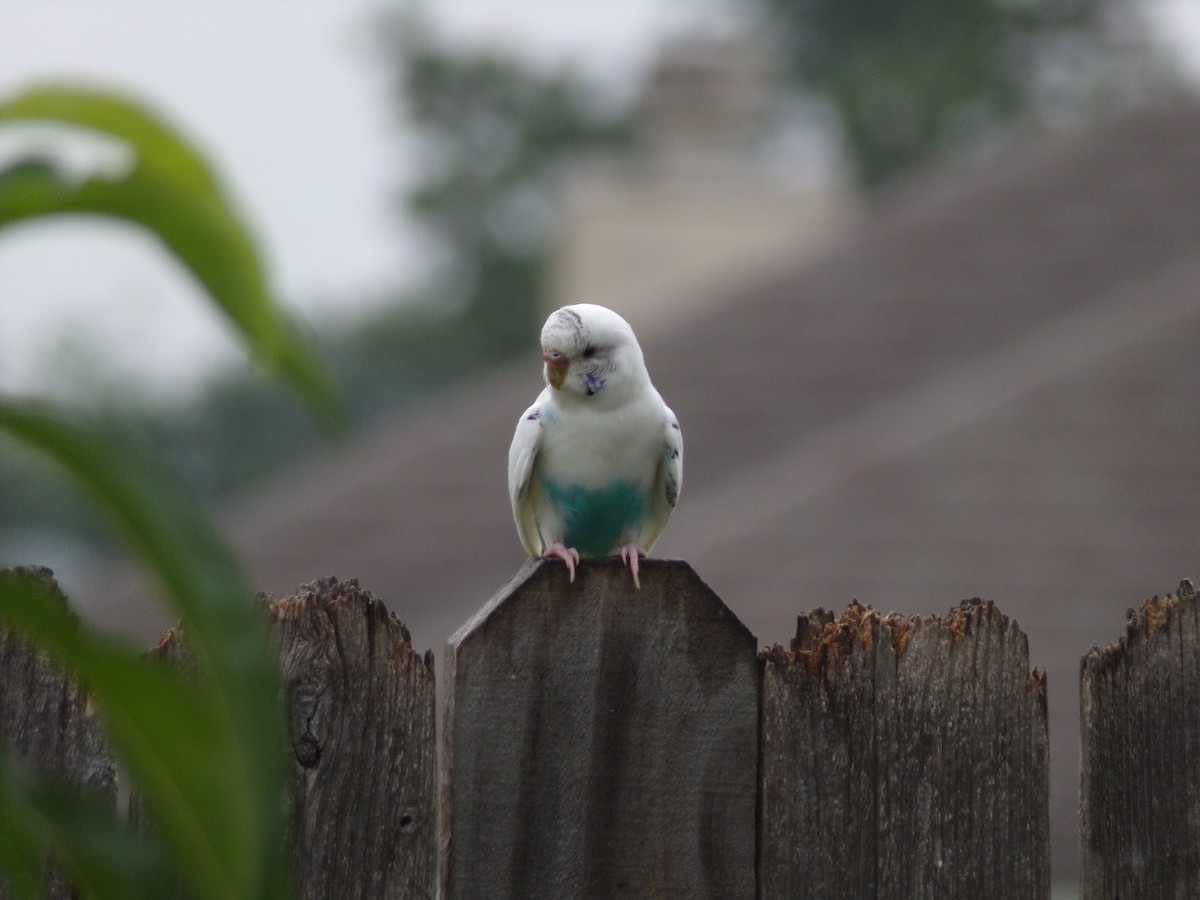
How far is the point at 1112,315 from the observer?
10.3 m

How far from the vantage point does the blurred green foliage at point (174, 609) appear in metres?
0.96

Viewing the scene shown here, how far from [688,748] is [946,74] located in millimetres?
33198

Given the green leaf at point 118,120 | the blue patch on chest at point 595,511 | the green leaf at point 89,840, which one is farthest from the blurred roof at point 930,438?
the green leaf at point 118,120

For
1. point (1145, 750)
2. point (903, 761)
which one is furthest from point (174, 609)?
point (1145, 750)

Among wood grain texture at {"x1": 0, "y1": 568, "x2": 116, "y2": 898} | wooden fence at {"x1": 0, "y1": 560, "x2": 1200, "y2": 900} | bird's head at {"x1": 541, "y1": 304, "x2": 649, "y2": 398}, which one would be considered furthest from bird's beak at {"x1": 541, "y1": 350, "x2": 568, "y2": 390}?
wood grain texture at {"x1": 0, "y1": 568, "x2": 116, "y2": 898}

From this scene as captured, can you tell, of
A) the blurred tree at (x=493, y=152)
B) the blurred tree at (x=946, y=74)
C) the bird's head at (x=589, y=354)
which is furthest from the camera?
the blurred tree at (x=493, y=152)

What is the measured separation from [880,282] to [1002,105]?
2063 cm

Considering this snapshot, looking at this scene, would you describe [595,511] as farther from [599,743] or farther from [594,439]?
[599,743]

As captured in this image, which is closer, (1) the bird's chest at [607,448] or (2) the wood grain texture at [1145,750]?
(2) the wood grain texture at [1145,750]

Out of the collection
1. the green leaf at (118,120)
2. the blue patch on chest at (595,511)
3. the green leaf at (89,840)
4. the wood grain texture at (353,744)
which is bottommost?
the green leaf at (89,840)

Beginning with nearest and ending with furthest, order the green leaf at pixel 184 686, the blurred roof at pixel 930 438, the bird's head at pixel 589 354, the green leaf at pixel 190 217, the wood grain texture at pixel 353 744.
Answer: the green leaf at pixel 184 686
the green leaf at pixel 190 217
the wood grain texture at pixel 353 744
the bird's head at pixel 589 354
the blurred roof at pixel 930 438

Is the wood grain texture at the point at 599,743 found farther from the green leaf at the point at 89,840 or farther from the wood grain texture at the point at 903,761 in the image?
the green leaf at the point at 89,840

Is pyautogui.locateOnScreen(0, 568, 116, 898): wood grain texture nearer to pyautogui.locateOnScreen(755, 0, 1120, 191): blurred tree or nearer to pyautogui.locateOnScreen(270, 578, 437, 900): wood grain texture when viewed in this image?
pyautogui.locateOnScreen(270, 578, 437, 900): wood grain texture

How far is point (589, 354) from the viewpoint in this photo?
328 cm
